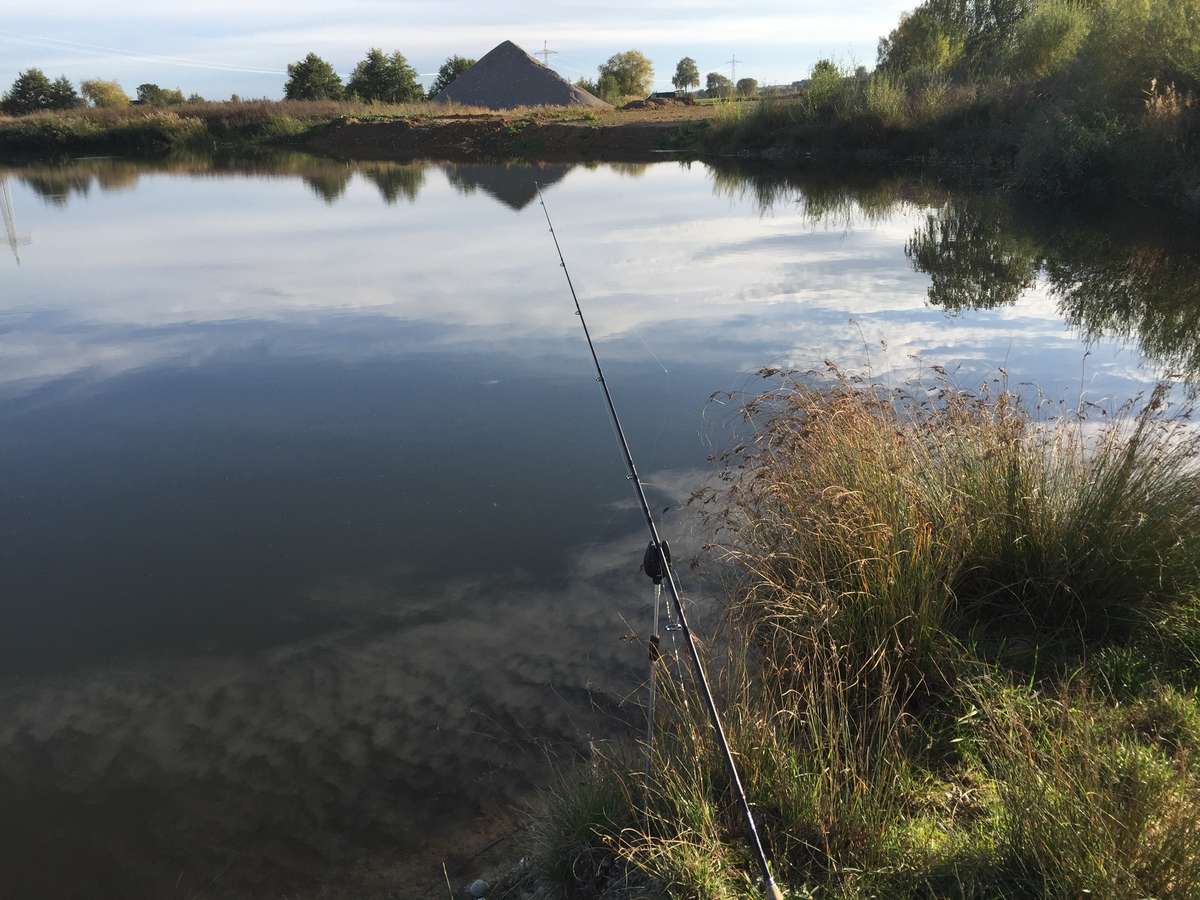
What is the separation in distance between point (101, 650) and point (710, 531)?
2858 millimetres

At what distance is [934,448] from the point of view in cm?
370

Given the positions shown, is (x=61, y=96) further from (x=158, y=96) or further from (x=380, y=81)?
(x=380, y=81)

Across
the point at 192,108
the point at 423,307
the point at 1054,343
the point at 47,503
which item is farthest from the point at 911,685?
the point at 192,108

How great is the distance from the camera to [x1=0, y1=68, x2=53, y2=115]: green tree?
44.6 meters

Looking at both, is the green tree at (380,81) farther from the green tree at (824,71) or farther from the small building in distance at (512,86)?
the green tree at (824,71)

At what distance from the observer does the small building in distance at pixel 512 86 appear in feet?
169

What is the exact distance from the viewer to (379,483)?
5254mm

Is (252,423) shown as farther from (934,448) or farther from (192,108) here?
(192,108)

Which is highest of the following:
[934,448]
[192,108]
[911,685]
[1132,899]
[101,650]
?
[192,108]

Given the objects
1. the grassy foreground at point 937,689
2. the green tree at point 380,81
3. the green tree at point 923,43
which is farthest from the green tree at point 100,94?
the grassy foreground at point 937,689

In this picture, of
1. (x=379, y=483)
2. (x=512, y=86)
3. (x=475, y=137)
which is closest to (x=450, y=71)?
(x=512, y=86)

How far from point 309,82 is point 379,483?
51353 mm

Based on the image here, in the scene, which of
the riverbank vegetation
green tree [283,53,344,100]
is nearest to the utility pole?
the riverbank vegetation

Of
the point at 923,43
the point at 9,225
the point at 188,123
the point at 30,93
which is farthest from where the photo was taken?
the point at 30,93
